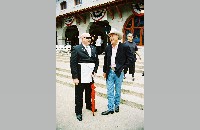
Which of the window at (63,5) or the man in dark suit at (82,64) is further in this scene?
the window at (63,5)

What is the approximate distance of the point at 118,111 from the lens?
3.76 metres

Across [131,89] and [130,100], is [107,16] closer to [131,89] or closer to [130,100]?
[131,89]

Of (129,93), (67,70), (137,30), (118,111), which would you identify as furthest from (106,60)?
(137,30)

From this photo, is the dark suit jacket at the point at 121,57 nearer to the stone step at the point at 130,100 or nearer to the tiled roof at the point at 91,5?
the stone step at the point at 130,100

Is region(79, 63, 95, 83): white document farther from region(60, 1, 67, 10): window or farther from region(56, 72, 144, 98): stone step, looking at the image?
region(60, 1, 67, 10): window

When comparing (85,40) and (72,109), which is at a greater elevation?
(85,40)

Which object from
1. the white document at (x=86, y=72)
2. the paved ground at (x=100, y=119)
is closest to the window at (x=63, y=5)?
the paved ground at (x=100, y=119)

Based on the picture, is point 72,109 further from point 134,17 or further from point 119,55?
point 134,17

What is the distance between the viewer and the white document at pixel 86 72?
3387 mm

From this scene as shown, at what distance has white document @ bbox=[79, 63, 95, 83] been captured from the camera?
3.39m

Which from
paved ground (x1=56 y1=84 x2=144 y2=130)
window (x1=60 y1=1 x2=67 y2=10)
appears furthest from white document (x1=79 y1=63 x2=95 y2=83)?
window (x1=60 y1=1 x2=67 y2=10)

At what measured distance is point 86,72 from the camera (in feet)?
11.2

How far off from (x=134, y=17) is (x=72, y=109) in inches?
275

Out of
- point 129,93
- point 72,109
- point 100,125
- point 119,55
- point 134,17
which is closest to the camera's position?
point 100,125
